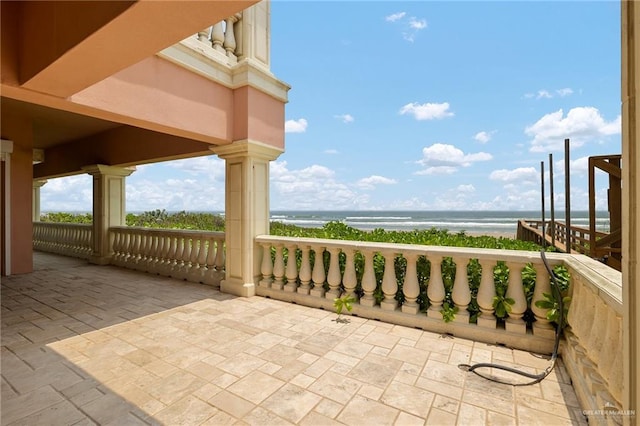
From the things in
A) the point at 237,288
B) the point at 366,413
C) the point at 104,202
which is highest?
the point at 104,202

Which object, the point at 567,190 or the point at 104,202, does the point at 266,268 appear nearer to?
the point at 567,190

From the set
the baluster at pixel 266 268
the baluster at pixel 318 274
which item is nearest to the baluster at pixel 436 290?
the baluster at pixel 318 274

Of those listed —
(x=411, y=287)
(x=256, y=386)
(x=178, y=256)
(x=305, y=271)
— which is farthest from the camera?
(x=178, y=256)

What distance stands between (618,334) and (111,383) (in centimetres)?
334

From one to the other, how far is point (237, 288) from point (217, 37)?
3852 millimetres

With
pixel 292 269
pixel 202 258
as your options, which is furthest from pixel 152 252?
pixel 292 269

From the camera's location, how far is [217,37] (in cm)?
441

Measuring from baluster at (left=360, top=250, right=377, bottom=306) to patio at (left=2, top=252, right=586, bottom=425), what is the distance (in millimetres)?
263

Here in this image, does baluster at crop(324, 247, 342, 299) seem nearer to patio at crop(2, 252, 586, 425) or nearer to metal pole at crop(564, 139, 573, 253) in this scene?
patio at crop(2, 252, 586, 425)

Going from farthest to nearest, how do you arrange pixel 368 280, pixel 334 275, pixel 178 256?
pixel 178 256
pixel 334 275
pixel 368 280

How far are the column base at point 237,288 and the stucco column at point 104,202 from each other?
174 inches

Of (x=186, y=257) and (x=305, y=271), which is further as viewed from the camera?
(x=186, y=257)

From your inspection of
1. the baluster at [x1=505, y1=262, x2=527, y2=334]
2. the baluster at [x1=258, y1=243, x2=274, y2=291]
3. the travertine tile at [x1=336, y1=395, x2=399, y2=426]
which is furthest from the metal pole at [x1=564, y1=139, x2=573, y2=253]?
the baluster at [x1=258, y1=243, x2=274, y2=291]

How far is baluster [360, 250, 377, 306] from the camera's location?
363 centimetres
